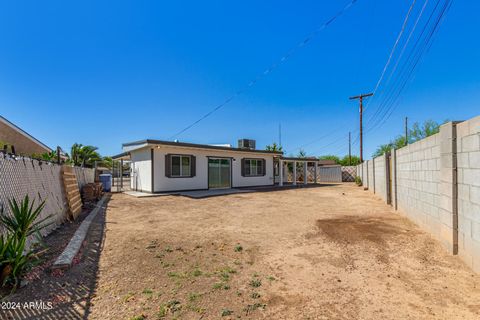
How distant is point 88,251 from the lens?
3.80 m

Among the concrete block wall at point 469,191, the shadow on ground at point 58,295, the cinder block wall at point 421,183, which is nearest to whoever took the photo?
the shadow on ground at point 58,295

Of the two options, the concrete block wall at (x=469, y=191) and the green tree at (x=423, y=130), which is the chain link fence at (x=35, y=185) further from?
the green tree at (x=423, y=130)

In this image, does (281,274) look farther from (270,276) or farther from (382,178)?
(382,178)

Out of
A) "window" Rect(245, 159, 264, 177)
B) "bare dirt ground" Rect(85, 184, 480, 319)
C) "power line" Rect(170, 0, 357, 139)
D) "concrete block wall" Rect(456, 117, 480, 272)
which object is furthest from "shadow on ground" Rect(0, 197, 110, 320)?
"window" Rect(245, 159, 264, 177)

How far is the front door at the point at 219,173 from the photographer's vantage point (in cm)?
1439

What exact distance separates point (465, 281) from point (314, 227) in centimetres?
284

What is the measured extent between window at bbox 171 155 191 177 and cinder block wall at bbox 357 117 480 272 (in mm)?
10743

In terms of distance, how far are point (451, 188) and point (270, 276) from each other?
10.8 feet

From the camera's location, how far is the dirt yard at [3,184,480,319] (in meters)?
2.19

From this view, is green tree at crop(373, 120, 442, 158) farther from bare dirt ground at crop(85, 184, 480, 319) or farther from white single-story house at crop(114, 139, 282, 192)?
bare dirt ground at crop(85, 184, 480, 319)

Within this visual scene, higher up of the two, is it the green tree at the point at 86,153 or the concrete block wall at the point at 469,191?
the green tree at the point at 86,153

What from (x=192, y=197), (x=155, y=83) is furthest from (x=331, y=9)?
(x=155, y=83)

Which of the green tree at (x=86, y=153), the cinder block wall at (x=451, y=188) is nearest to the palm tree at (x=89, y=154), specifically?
the green tree at (x=86, y=153)

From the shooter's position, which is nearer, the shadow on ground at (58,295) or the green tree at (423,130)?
the shadow on ground at (58,295)
